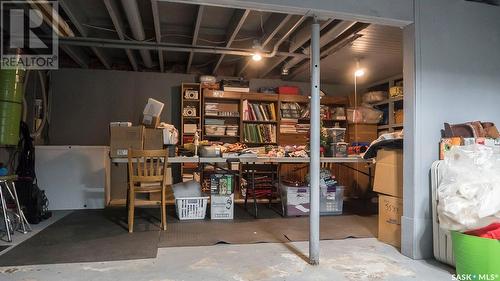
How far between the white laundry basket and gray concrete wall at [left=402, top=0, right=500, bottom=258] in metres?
0.08

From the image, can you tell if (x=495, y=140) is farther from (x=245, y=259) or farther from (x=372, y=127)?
(x=372, y=127)

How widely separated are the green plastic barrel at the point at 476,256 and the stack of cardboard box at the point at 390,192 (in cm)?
76

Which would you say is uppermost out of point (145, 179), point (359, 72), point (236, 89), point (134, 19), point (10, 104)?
point (134, 19)

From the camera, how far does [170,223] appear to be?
3660mm

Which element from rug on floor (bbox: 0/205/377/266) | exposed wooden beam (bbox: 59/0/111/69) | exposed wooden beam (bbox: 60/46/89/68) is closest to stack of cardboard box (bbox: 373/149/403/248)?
rug on floor (bbox: 0/205/377/266)

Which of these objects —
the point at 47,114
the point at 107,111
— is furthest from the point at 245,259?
the point at 47,114

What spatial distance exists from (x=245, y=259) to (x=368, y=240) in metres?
1.34

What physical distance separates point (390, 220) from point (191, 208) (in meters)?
2.26

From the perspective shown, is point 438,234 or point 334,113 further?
point 334,113

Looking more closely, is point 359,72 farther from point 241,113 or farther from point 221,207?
point 221,207

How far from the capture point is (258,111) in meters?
5.67

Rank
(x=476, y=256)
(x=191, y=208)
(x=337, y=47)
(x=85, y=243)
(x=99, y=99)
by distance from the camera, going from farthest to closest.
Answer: (x=99, y=99)
(x=337, y=47)
(x=191, y=208)
(x=85, y=243)
(x=476, y=256)

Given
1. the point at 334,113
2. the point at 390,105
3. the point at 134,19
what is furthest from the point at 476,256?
the point at 334,113

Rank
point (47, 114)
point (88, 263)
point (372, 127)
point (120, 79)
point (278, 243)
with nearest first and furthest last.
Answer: point (88, 263) < point (278, 243) < point (47, 114) < point (120, 79) < point (372, 127)
